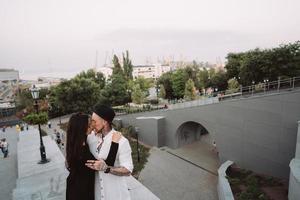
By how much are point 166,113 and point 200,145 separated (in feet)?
12.9

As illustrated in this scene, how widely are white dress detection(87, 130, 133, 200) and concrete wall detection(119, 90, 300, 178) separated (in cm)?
986

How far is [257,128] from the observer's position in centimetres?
1137

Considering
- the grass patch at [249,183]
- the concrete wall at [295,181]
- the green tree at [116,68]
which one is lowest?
the grass patch at [249,183]

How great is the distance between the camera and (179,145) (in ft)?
57.3

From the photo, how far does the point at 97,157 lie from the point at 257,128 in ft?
35.8

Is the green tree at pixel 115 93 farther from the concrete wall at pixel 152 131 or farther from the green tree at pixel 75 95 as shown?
the concrete wall at pixel 152 131

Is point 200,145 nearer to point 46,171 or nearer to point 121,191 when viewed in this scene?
point 46,171

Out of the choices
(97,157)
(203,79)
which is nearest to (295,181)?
(97,157)

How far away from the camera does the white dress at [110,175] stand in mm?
2471

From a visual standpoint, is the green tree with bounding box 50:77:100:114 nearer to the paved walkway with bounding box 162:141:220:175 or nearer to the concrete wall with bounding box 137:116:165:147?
the concrete wall with bounding box 137:116:165:147

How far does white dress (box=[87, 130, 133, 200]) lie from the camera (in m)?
2.47

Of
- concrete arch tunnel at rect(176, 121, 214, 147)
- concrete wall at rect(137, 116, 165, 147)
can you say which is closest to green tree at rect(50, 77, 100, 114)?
concrete wall at rect(137, 116, 165, 147)

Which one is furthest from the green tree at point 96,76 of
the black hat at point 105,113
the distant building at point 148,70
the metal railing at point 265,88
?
the distant building at point 148,70

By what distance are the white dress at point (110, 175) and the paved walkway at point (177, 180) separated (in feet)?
27.9
